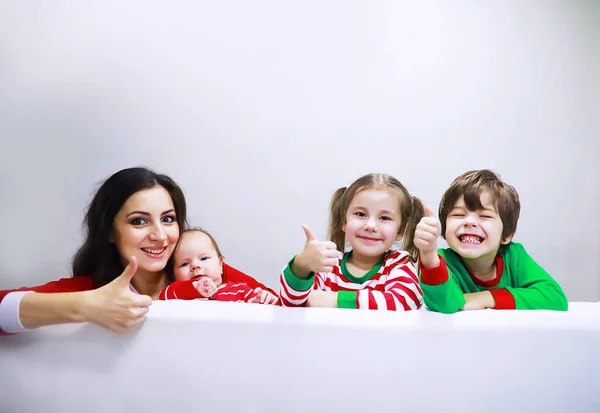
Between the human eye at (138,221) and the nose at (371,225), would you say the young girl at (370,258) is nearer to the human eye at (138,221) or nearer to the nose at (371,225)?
the nose at (371,225)

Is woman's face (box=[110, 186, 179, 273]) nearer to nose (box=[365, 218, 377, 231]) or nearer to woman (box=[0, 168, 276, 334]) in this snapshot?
woman (box=[0, 168, 276, 334])

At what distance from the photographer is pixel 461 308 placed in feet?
4.16

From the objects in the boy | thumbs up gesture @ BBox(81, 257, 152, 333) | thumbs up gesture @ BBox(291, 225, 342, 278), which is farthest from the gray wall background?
thumbs up gesture @ BBox(81, 257, 152, 333)

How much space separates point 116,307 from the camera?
1110 mm

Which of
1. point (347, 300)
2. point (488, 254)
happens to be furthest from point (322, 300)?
point (488, 254)

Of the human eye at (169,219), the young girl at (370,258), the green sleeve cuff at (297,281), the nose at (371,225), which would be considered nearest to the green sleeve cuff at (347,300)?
the young girl at (370,258)

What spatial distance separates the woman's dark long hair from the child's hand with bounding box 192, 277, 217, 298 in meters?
0.27

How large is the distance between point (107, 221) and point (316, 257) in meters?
0.70

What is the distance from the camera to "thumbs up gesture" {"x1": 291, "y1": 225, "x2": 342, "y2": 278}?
120 centimetres

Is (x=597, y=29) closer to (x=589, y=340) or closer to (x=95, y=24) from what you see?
(x=589, y=340)

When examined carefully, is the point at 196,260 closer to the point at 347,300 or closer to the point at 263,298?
the point at 263,298

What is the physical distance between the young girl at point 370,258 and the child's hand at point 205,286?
0.27m

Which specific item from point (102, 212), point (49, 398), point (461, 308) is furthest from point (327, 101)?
point (49, 398)

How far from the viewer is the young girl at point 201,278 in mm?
1518
